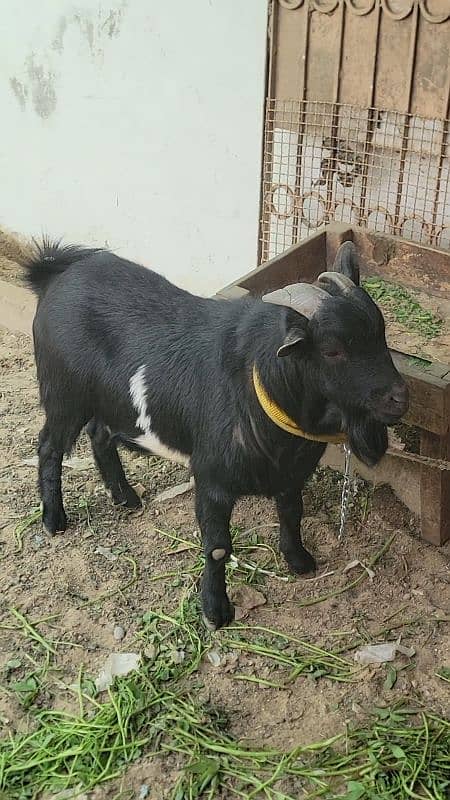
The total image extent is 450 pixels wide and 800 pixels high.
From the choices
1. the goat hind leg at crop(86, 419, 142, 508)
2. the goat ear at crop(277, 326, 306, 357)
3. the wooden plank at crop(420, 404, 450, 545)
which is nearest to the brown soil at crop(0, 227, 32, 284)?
the goat hind leg at crop(86, 419, 142, 508)

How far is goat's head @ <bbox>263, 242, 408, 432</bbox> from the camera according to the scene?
2762 millimetres

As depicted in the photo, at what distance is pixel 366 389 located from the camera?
110 inches

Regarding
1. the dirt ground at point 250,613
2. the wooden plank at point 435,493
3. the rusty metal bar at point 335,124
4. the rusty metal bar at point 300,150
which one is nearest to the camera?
the dirt ground at point 250,613

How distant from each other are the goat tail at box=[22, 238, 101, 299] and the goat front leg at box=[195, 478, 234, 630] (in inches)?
47.1

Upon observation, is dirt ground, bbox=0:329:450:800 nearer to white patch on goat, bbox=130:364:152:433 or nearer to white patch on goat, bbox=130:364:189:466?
white patch on goat, bbox=130:364:189:466

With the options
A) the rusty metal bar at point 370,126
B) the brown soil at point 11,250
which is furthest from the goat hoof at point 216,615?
the brown soil at point 11,250

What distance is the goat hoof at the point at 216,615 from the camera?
350cm

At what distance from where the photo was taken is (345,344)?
2.78 metres

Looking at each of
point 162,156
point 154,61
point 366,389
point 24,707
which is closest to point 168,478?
point 24,707

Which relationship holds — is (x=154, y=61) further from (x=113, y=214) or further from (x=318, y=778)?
(x=318, y=778)

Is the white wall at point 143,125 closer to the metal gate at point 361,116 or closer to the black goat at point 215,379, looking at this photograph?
the metal gate at point 361,116

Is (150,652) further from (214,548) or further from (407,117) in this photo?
(407,117)

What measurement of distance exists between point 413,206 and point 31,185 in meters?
3.33

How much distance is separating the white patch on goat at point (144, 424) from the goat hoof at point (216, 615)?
587 mm
